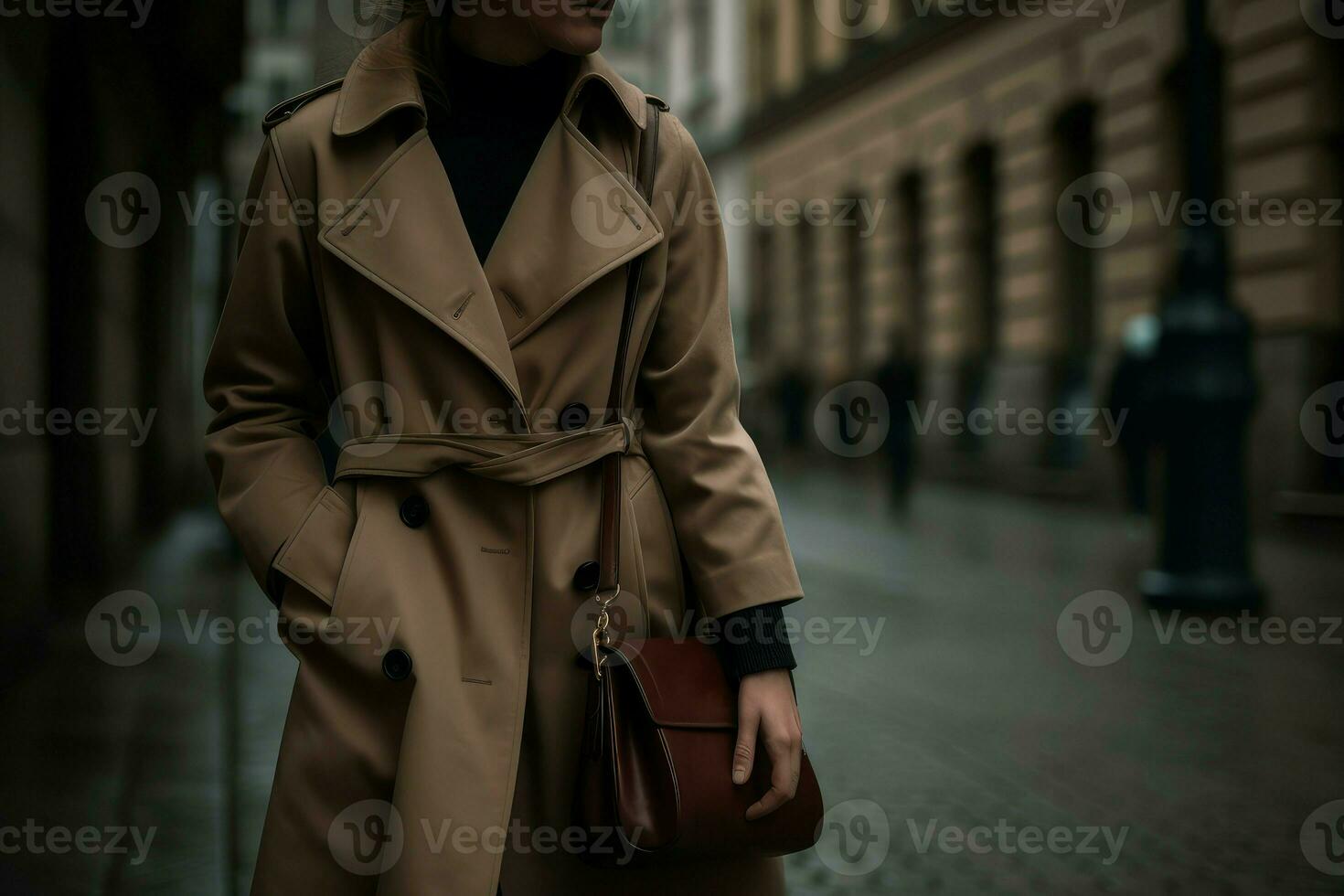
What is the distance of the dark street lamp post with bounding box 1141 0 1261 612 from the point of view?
302 inches

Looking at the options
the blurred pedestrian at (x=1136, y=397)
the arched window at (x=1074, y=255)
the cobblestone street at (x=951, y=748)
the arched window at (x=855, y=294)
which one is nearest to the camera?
the cobblestone street at (x=951, y=748)

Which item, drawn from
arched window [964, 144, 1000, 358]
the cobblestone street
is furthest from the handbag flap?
arched window [964, 144, 1000, 358]

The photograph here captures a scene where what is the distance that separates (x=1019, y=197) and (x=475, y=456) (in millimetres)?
17756

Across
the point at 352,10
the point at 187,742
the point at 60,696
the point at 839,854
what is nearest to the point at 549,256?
the point at 352,10

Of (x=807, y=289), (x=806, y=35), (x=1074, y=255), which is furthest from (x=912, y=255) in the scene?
(x=806, y=35)

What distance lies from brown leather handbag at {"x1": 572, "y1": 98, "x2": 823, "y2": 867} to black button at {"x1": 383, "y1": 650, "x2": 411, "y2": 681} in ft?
0.80

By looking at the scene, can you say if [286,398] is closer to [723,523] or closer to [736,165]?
[723,523]

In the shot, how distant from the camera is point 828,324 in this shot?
2612 centimetres

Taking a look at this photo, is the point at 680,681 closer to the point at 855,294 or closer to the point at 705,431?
the point at 705,431

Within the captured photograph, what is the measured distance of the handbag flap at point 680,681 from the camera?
169 centimetres

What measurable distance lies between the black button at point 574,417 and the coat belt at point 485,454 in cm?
2

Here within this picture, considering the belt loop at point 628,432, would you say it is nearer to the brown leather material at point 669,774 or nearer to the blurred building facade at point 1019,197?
the brown leather material at point 669,774

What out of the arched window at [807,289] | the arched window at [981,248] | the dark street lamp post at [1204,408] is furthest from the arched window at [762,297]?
the dark street lamp post at [1204,408]

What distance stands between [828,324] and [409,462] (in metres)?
24.7
